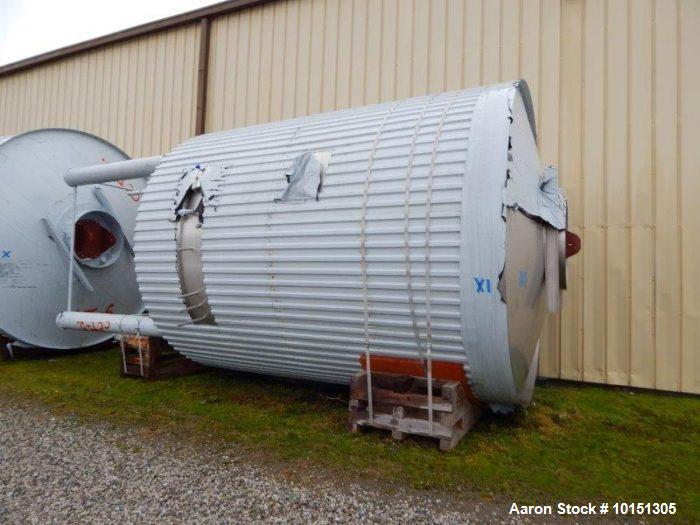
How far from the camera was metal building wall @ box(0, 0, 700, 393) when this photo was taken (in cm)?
497

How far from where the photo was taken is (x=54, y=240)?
599 centimetres

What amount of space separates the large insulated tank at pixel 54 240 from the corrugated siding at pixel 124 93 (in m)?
1.95

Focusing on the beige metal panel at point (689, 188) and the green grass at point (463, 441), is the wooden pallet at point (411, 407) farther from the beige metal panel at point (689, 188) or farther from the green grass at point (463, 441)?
the beige metal panel at point (689, 188)

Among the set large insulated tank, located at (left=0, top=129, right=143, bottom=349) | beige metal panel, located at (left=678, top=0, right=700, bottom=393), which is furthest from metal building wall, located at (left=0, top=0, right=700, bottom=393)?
large insulated tank, located at (left=0, top=129, right=143, bottom=349)

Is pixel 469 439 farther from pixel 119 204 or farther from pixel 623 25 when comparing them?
pixel 119 204

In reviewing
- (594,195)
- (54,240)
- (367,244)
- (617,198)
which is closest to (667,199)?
(617,198)

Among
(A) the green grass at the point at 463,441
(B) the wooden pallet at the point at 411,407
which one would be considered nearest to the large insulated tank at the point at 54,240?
(A) the green grass at the point at 463,441

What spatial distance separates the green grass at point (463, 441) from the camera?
2.95 metres

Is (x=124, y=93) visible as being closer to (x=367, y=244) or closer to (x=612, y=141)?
(x=367, y=244)

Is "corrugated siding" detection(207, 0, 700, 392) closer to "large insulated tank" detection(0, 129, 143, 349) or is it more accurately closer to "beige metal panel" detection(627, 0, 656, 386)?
"beige metal panel" detection(627, 0, 656, 386)

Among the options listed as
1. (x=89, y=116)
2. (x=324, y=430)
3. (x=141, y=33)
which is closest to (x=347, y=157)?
(x=324, y=430)

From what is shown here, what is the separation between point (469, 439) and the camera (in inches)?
139

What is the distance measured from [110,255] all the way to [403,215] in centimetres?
466

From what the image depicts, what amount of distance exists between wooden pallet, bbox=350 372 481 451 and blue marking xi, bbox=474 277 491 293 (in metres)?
0.70
